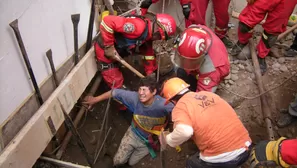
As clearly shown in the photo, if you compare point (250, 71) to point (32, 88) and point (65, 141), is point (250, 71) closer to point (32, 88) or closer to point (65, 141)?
point (65, 141)

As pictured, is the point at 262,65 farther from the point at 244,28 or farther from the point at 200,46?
the point at 200,46

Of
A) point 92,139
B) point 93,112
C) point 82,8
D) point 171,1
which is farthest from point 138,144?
point 171,1

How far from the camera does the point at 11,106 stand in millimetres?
2643

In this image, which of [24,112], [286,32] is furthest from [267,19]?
[24,112]

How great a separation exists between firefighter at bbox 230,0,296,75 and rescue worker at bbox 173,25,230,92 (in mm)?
1252

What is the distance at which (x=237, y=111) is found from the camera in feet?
14.0

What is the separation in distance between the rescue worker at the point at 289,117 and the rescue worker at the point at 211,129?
4.43ft

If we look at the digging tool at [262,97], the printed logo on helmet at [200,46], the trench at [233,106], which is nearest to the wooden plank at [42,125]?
the trench at [233,106]

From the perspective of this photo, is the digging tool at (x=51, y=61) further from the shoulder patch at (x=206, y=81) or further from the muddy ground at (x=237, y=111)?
the shoulder patch at (x=206, y=81)

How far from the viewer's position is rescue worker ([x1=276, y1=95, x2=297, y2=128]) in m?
3.80

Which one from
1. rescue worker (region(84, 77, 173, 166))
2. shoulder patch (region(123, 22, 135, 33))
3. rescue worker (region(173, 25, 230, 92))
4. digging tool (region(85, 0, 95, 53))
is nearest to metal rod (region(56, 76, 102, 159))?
rescue worker (region(84, 77, 173, 166))

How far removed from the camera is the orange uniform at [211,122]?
2.60 metres

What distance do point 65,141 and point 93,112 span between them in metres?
1.04

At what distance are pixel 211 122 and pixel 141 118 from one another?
4.12ft
